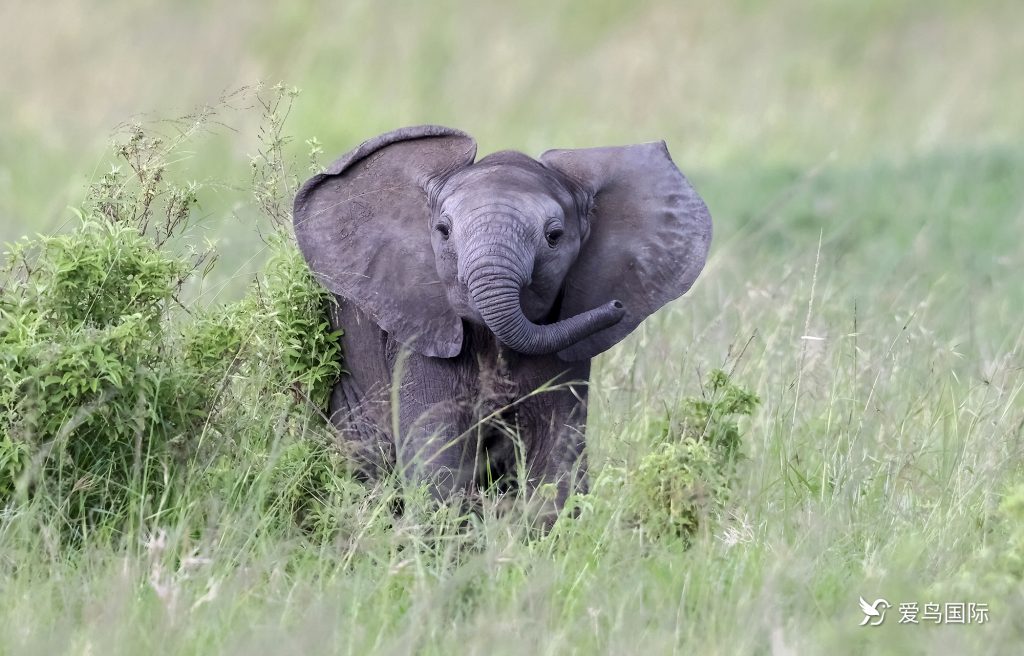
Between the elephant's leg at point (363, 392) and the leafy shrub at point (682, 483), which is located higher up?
the elephant's leg at point (363, 392)

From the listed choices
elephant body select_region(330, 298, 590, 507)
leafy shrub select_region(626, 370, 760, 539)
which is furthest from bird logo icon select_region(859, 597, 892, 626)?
elephant body select_region(330, 298, 590, 507)

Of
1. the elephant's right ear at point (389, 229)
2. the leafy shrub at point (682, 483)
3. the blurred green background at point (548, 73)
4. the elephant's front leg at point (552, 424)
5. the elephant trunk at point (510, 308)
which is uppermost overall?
the blurred green background at point (548, 73)

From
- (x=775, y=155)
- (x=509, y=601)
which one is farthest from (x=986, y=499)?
(x=775, y=155)

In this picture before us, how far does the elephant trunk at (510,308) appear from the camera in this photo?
5648 millimetres

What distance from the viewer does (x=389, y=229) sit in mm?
6418

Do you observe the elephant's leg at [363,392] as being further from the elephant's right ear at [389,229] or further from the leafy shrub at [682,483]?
the leafy shrub at [682,483]

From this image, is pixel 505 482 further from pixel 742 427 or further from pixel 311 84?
pixel 311 84

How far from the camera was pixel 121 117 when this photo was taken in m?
16.9

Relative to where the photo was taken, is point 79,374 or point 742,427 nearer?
point 79,374

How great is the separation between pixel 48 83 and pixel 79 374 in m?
12.8

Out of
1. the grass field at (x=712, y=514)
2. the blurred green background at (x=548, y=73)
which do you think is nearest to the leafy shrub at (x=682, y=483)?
the grass field at (x=712, y=514)

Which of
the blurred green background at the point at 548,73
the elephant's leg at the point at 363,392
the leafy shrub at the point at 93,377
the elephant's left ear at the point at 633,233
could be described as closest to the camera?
the leafy shrub at the point at 93,377

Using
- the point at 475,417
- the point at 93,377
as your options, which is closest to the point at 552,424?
A: the point at 475,417

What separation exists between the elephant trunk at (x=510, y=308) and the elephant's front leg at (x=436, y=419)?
473 mm
